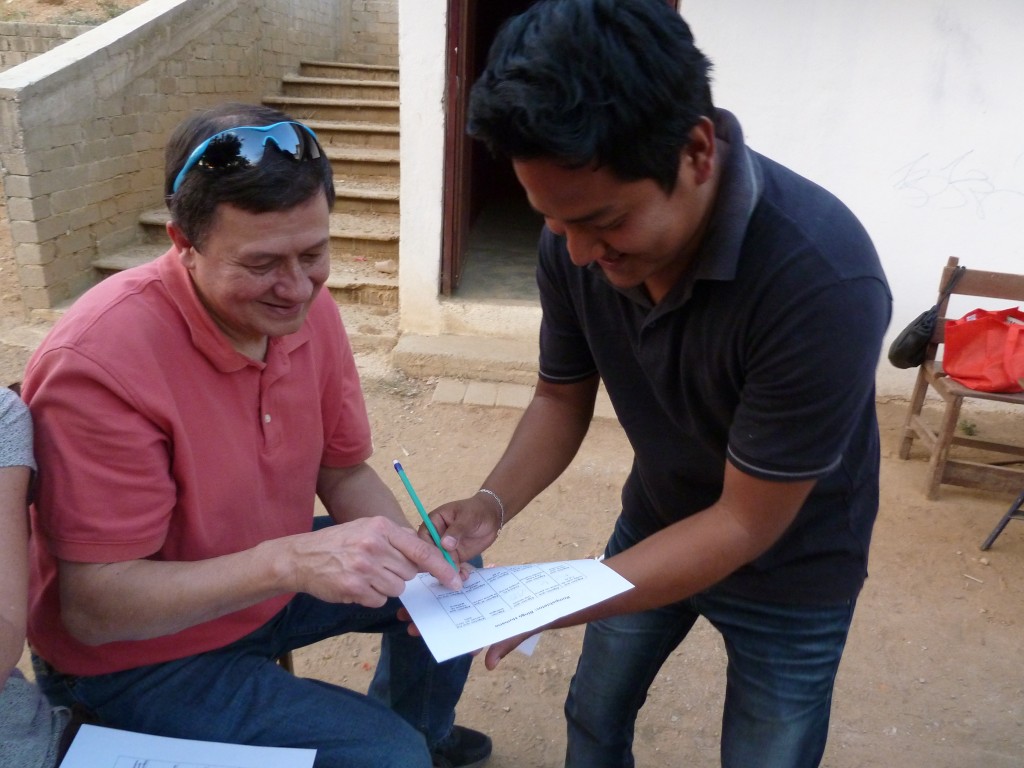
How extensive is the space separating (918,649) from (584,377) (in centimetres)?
211

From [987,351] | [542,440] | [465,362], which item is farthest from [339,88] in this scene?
[542,440]

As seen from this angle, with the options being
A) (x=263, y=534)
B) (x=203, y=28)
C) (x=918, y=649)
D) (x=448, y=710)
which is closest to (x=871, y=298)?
(x=263, y=534)

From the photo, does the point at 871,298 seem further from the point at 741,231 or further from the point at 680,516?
the point at 680,516

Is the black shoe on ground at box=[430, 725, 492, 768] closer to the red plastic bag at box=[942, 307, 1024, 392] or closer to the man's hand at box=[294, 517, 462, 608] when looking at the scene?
the man's hand at box=[294, 517, 462, 608]

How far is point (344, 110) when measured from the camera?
306 inches

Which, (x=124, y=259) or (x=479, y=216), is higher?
(x=124, y=259)

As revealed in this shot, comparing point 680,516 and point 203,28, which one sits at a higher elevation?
point 203,28

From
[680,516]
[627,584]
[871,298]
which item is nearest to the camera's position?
[871,298]

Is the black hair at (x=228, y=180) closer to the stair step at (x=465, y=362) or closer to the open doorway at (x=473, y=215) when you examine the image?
the open doorway at (x=473, y=215)

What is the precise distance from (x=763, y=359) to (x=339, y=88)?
8.05 metres

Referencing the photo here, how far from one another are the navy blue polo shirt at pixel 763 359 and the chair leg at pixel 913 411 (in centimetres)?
313

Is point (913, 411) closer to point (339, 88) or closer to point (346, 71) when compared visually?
point (339, 88)

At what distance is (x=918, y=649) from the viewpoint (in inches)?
117

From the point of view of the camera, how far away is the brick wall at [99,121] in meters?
5.21
